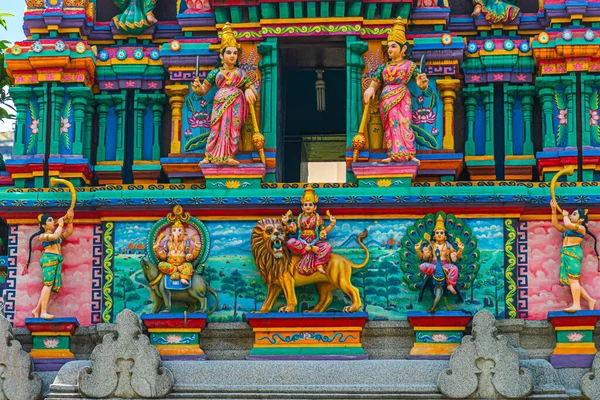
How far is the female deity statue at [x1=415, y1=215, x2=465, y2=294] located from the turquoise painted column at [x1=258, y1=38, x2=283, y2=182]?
8.91ft

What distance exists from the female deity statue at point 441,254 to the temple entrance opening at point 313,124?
4440 millimetres

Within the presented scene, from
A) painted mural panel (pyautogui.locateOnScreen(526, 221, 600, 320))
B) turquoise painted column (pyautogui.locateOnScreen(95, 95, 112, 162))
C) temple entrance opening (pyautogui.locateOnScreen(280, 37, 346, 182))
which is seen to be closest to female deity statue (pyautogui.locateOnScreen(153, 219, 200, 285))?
turquoise painted column (pyautogui.locateOnScreen(95, 95, 112, 162))

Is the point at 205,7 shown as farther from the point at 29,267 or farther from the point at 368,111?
the point at 29,267

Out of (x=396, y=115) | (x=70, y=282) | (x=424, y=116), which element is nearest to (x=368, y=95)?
(x=396, y=115)

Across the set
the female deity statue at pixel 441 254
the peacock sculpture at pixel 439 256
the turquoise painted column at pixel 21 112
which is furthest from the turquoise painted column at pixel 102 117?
the female deity statue at pixel 441 254

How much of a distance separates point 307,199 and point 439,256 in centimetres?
210

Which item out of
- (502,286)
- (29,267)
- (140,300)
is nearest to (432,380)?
(502,286)

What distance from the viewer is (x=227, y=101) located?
88.5 ft

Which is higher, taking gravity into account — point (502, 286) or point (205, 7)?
point (205, 7)

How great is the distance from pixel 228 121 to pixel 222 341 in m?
3.43

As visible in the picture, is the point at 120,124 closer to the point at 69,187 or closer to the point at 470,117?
the point at 69,187

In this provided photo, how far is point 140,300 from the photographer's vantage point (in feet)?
85.9

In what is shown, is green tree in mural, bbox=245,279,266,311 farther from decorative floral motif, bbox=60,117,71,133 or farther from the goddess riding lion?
decorative floral motif, bbox=60,117,71,133

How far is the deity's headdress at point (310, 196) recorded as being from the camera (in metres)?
26.0
